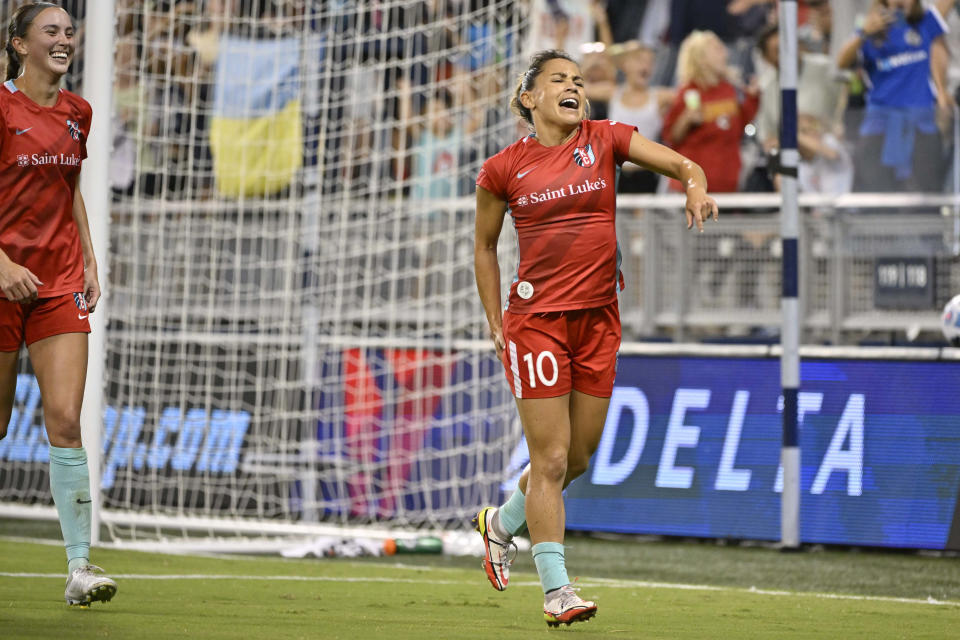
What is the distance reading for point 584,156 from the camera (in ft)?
19.6

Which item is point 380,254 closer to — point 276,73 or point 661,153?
point 276,73

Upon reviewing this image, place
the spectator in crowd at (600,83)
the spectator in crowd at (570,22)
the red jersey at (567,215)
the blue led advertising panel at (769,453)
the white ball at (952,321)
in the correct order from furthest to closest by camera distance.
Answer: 1. the spectator in crowd at (570,22)
2. the spectator in crowd at (600,83)
3. the blue led advertising panel at (769,453)
4. the white ball at (952,321)
5. the red jersey at (567,215)

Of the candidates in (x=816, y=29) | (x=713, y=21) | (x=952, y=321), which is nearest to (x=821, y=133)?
(x=816, y=29)

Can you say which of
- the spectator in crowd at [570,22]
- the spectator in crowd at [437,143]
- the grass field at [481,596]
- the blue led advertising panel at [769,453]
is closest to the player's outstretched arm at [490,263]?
the grass field at [481,596]

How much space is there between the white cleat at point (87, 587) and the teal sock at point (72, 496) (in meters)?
0.08

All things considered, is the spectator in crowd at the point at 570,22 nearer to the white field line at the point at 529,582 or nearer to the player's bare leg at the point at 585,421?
the white field line at the point at 529,582

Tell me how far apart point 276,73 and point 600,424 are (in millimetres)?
5542

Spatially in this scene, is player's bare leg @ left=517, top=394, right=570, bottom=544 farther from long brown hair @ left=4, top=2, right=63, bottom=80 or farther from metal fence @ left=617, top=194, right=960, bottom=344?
metal fence @ left=617, top=194, right=960, bottom=344

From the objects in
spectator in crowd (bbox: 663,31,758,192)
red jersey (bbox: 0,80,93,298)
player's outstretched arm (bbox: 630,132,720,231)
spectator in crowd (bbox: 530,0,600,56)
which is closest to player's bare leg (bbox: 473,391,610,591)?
player's outstretched arm (bbox: 630,132,720,231)

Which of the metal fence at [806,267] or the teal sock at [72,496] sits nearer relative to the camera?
the teal sock at [72,496]

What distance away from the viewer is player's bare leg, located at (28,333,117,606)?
598 cm

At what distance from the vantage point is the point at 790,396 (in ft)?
31.1

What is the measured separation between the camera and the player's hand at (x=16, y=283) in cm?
571

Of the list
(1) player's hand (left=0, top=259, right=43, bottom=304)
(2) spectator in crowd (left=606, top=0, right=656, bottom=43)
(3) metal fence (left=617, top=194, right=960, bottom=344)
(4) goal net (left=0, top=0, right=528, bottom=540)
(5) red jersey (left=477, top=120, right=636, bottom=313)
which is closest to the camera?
(1) player's hand (left=0, top=259, right=43, bottom=304)
